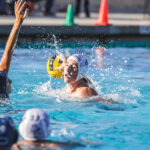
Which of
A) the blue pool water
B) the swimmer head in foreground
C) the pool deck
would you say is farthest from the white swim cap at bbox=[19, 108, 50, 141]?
the pool deck

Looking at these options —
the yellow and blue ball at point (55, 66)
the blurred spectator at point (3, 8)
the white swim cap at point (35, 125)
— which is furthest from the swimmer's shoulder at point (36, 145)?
the blurred spectator at point (3, 8)

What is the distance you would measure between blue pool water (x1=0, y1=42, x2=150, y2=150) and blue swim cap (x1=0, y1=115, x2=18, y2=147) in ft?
2.53

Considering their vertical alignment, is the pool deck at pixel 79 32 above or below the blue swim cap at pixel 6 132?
above

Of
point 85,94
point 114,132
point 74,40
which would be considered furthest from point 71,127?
point 74,40

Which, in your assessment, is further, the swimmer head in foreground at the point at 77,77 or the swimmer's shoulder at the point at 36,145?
the swimmer head in foreground at the point at 77,77

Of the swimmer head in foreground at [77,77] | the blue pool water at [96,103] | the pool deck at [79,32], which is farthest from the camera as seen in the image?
the pool deck at [79,32]

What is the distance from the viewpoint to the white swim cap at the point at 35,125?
3293mm

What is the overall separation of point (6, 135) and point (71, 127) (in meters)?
1.50

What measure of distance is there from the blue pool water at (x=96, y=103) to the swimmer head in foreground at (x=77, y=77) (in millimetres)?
105

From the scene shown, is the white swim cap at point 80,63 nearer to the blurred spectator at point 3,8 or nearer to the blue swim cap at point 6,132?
the blue swim cap at point 6,132

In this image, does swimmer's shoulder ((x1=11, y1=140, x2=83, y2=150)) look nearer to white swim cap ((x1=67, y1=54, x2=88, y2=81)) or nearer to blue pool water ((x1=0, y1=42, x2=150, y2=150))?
blue pool water ((x1=0, y1=42, x2=150, y2=150))

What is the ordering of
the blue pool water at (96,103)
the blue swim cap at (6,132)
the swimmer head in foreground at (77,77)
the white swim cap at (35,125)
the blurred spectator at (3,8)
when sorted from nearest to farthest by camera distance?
1. the blue swim cap at (6,132)
2. the white swim cap at (35,125)
3. the blue pool water at (96,103)
4. the swimmer head in foreground at (77,77)
5. the blurred spectator at (3,8)

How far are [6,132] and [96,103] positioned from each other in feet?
7.77

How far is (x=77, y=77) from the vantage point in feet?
17.9
